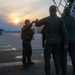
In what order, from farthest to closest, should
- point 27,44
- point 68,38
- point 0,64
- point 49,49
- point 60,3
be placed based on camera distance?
1. point 60,3
2. point 0,64
3. point 27,44
4. point 68,38
5. point 49,49

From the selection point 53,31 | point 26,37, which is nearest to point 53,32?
point 53,31

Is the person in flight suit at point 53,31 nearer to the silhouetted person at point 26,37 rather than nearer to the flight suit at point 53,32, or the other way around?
the flight suit at point 53,32

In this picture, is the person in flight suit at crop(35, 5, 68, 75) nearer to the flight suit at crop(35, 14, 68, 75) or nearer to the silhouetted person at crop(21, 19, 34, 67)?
the flight suit at crop(35, 14, 68, 75)

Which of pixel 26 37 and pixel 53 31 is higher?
pixel 53 31

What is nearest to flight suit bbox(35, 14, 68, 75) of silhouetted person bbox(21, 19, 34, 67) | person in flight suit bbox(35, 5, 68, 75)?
person in flight suit bbox(35, 5, 68, 75)

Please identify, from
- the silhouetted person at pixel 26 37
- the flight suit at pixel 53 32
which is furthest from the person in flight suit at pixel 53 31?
the silhouetted person at pixel 26 37

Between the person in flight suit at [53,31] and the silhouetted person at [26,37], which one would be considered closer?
the person in flight suit at [53,31]

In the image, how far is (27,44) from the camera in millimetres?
12359

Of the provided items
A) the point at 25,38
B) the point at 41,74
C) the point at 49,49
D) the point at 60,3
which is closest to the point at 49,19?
the point at 49,49

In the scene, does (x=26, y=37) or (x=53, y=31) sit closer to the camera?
(x=53, y=31)

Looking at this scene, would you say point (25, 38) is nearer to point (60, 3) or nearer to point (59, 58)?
point (59, 58)

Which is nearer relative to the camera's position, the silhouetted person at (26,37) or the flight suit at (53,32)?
the flight suit at (53,32)

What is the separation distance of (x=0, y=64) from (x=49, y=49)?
418cm

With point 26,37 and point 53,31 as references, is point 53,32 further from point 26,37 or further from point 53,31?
point 26,37
